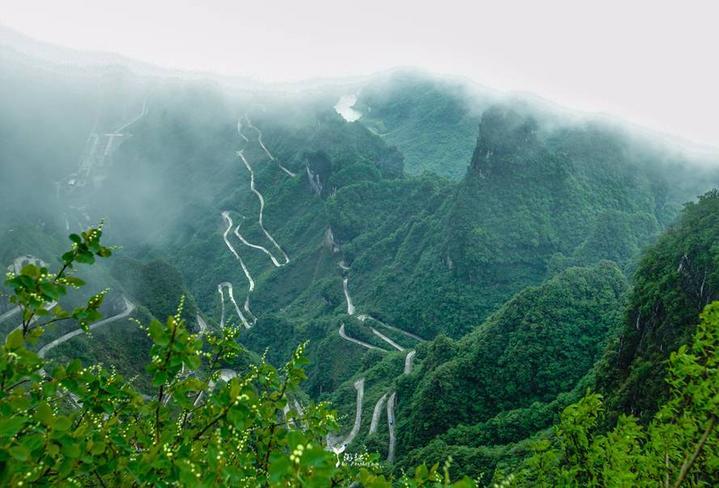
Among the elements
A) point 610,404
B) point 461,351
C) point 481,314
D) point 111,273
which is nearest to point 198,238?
point 111,273

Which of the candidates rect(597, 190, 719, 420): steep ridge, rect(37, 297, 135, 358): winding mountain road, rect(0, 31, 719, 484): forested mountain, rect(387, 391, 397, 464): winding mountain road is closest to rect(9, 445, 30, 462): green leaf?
rect(0, 31, 719, 484): forested mountain

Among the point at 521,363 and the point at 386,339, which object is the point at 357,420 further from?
the point at 386,339

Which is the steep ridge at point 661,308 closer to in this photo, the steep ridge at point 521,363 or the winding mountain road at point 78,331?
the steep ridge at point 521,363

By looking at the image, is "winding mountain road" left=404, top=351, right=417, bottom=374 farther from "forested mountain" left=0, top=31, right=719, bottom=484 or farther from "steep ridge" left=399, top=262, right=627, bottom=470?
"steep ridge" left=399, top=262, right=627, bottom=470

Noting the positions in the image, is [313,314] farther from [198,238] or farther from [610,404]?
[610,404]

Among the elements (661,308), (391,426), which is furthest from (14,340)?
(391,426)

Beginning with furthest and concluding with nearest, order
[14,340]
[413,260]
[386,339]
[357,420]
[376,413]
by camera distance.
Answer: [413,260], [386,339], [357,420], [376,413], [14,340]

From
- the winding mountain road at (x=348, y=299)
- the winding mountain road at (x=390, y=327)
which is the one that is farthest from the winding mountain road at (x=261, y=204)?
the winding mountain road at (x=390, y=327)

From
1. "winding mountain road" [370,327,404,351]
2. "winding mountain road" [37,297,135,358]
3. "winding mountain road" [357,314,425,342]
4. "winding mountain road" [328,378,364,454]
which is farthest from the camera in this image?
"winding mountain road" [357,314,425,342]
